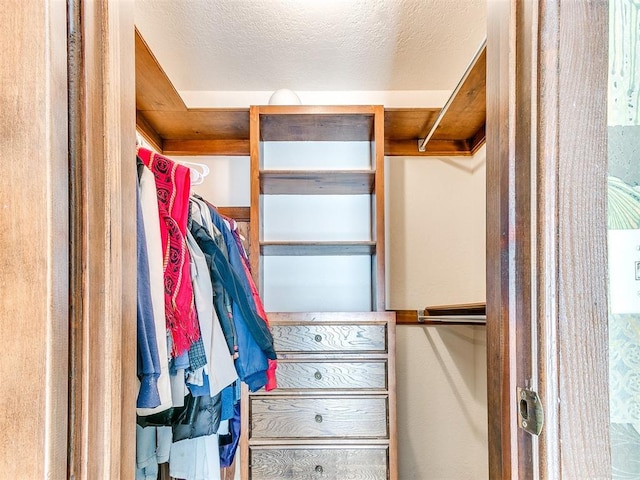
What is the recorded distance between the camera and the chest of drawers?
193 cm

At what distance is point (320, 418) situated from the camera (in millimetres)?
1946

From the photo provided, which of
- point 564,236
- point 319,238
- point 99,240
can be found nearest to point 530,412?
point 564,236

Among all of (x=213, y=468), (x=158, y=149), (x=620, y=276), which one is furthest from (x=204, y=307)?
(x=158, y=149)

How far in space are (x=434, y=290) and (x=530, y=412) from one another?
2.05 meters

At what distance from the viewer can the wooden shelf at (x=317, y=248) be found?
2.19 meters

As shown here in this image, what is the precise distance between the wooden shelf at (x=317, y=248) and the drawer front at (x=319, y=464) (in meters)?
0.89

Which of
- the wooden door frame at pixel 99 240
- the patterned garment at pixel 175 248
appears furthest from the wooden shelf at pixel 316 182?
the wooden door frame at pixel 99 240

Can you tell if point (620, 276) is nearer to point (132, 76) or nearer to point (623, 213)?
point (623, 213)

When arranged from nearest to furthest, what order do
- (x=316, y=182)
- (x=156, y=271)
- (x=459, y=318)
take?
1. (x=156, y=271)
2. (x=459, y=318)
3. (x=316, y=182)

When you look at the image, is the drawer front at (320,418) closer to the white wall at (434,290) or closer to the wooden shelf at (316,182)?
the white wall at (434,290)

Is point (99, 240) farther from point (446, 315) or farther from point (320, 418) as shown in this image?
point (446, 315)

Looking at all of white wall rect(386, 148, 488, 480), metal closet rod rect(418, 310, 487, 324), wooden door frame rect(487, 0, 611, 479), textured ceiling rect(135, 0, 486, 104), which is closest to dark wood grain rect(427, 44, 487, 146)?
white wall rect(386, 148, 488, 480)

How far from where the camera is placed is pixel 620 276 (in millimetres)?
529

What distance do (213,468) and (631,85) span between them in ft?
5.12
